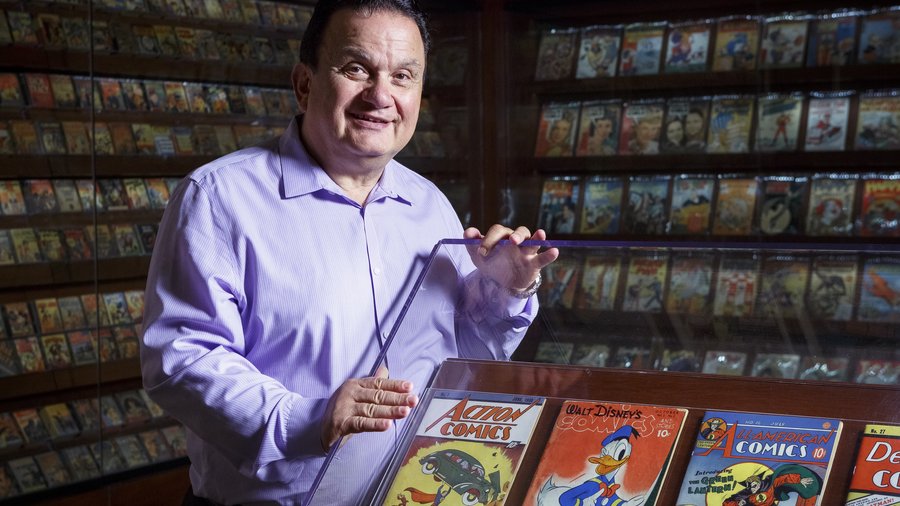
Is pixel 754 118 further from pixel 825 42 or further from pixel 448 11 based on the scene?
pixel 448 11

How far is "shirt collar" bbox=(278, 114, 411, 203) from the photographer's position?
1451mm

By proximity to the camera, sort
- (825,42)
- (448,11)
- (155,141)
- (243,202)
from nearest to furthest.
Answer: (243,202) → (825,42) → (155,141) → (448,11)

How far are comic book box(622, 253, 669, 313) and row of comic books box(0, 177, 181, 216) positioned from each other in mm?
2689

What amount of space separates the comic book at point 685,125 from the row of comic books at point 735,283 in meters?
2.44

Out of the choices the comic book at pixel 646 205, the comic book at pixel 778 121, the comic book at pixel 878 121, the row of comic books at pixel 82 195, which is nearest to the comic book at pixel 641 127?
the comic book at pixel 646 205

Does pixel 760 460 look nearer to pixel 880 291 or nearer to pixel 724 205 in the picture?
pixel 880 291

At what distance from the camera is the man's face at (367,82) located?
140 centimetres

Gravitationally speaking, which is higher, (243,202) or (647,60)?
(647,60)

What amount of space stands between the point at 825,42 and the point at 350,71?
2466 millimetres

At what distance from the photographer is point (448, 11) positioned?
390 centimetres

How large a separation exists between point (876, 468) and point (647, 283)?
414 mm

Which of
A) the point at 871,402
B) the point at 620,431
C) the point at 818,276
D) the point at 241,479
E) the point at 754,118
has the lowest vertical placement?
the point at 241,479

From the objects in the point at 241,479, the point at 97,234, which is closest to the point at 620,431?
the point at 241,479

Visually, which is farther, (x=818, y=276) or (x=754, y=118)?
(x=754, y=118)
